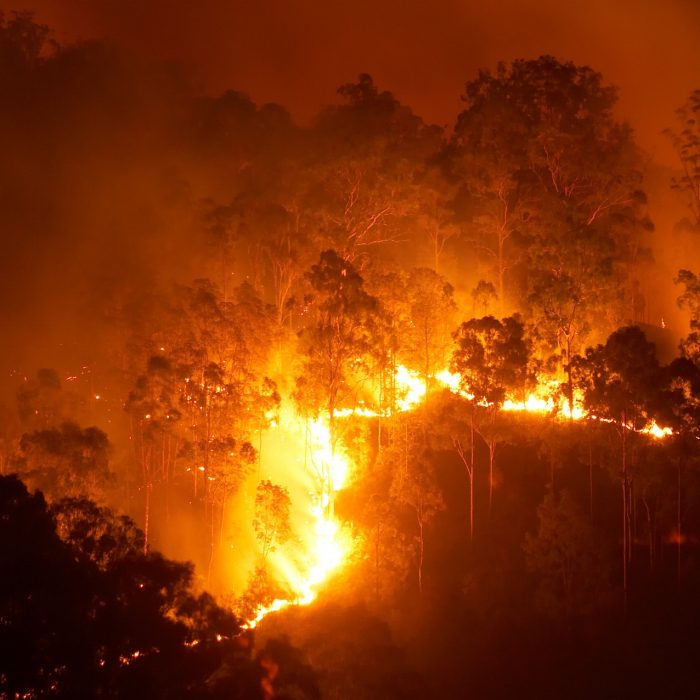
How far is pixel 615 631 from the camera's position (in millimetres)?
24500

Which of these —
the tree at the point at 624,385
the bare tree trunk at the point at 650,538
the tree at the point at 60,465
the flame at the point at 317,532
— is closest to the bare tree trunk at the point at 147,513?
the flame at the point at 317,532

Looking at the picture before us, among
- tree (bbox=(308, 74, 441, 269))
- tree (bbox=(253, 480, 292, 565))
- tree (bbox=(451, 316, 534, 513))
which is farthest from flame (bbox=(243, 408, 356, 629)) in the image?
tree (bbox=(308, 74, 441, 269))

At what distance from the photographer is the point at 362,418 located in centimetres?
3450

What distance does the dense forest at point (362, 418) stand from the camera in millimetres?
20328

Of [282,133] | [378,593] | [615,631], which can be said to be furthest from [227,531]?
[282,133]

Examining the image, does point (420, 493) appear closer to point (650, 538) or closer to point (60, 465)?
point (650, 538)

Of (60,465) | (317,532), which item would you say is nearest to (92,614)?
(60,465)

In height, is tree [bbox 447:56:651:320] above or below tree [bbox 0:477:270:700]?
above

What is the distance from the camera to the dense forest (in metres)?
20.3

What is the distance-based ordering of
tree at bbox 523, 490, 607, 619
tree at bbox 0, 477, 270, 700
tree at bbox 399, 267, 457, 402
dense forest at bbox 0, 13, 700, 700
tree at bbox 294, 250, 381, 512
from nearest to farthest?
tree at bbox 0, 477, 270, 700 < dense forest at bbox 0, 13, 700, 700 < tree at bbox 523, 490, 607, 619 < tree at bbox 294, 250, 381, 512 < tree at bbox 399, 267, 457, 402

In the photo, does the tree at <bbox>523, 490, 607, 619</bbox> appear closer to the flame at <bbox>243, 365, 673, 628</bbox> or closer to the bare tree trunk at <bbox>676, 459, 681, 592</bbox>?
the bare tree trunk at <bbox>676, 459, 681, 592</bbox>

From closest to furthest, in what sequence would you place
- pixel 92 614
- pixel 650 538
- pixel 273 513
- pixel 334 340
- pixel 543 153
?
pixel 92 614 → pixel 650 538 → pixel 273 513 → pixel 334 340 → pixel 543 153

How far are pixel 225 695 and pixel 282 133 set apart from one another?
106 ft

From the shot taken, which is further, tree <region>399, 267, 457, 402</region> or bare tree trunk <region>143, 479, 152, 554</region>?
bare tree trunk <region>143, 479, 152, 554</region>
